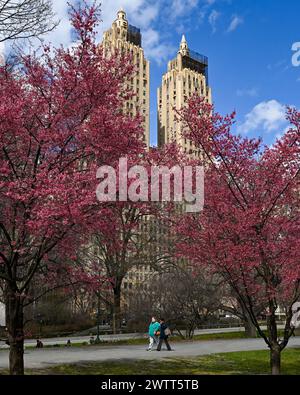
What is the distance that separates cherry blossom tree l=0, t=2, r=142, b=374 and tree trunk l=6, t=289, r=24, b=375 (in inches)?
0.8

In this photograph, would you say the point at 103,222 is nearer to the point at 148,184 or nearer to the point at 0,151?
the point at 148,184

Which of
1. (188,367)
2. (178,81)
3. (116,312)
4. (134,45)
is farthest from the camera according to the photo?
(178,81)

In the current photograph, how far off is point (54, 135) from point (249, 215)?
14.6 ft

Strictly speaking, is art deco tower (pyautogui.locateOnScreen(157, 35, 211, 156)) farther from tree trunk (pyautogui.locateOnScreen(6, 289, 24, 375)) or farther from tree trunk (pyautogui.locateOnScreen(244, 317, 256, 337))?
tree trunk (pyautogui.locateOnScreen(6, 289, 24, 375))

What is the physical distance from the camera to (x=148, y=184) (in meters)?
10.7

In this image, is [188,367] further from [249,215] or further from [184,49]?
[184,49]

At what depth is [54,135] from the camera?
9664 millimetres

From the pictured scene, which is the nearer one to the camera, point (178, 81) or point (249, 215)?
point (249, 215)

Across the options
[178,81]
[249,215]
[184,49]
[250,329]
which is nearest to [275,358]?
[249,215]

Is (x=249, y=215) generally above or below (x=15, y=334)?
above

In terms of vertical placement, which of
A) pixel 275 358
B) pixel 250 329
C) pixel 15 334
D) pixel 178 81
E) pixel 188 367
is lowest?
pixel 250 329

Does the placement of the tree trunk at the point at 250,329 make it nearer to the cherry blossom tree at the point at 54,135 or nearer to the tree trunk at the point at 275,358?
the tree trunk at the point at 275,358

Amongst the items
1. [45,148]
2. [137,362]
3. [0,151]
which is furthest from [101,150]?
[137,362]

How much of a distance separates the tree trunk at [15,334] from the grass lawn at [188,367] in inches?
98.1
